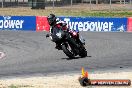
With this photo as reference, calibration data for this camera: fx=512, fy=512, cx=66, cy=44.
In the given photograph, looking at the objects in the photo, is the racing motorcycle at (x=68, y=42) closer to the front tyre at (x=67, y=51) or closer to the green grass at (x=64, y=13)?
the front tyre at (x=67, y=51)

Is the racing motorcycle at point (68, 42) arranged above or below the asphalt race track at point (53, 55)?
above

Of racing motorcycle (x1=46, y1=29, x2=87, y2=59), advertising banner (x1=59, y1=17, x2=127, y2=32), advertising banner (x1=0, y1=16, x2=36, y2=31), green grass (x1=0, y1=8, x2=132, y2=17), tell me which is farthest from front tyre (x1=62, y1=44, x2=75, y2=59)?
green grass (x1=0, y1=8, x2=132, y2=17)

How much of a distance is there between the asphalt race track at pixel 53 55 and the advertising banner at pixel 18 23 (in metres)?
4.67

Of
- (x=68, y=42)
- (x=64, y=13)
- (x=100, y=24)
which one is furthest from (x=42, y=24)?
(x=68, y=42)

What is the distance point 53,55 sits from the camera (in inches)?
829

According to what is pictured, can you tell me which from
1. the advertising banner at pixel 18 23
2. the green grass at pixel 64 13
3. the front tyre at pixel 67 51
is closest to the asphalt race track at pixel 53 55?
the front tyre at pixel 67 51

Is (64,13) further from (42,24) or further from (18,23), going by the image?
(18,23)

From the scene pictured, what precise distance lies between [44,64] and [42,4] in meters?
35.5

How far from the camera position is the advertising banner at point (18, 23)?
116 ft

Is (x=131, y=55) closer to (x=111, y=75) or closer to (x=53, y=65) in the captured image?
(x=53, y=65)

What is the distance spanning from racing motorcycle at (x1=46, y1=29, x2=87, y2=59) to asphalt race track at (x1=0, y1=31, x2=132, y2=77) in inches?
15.1

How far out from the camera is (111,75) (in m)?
15.0

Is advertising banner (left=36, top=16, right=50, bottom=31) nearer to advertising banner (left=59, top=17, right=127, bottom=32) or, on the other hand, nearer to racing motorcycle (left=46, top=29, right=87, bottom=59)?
advertising banner (left=59, top=17, right=127, bottom=32)

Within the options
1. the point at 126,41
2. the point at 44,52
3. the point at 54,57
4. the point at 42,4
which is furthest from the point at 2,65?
the point at 42,4
